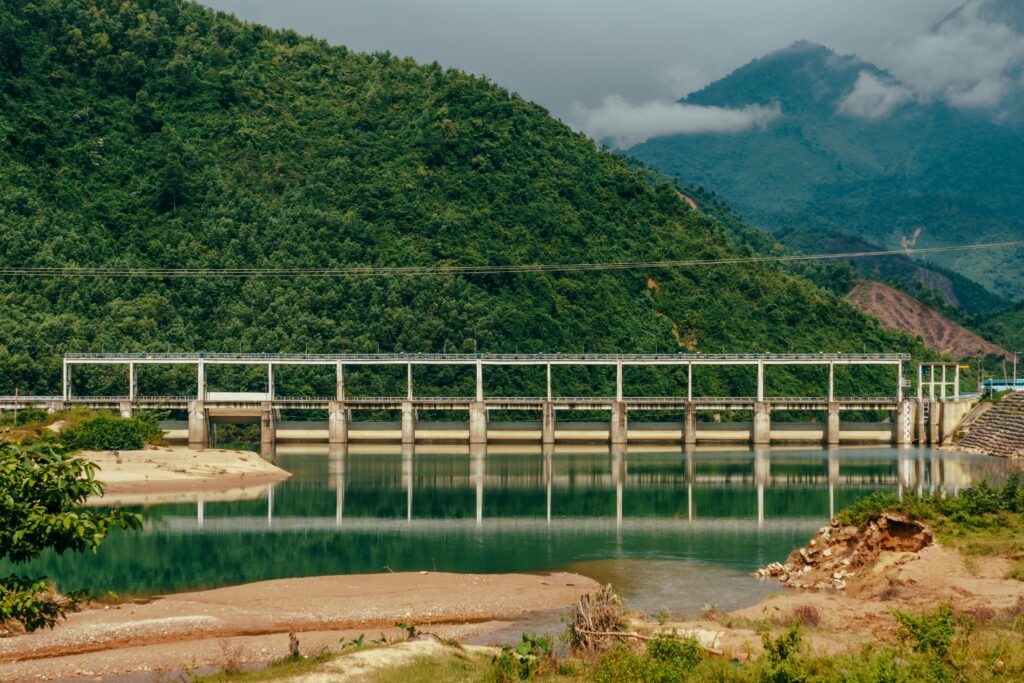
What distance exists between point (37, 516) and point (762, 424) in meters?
93.5

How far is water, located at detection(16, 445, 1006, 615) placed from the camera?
1556 inches

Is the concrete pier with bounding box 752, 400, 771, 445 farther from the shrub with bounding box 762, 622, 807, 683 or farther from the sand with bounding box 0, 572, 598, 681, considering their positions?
the shrub with bounding box 762, 622, 807, 683

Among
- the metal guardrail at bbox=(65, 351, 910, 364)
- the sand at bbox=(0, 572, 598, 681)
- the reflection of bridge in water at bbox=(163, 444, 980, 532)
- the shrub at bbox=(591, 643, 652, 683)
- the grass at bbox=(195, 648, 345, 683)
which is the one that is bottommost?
the reflection of bridge in water at bbox=(163, 444, 980, 532)

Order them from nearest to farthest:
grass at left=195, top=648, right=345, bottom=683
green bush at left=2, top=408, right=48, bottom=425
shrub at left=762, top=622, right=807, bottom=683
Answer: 1. shrub at left=762, top=622, right=807, bottom=683
2. grass at left=195, top=648, right=345, bottom=683
3. green bush at left=2, top=408, right=48, bottom=425

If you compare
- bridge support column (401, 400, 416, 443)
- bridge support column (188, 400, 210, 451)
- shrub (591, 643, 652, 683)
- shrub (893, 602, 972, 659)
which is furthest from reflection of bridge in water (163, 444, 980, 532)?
shrub (591, 643, 652, 683)

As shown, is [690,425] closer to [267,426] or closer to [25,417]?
[267,426]

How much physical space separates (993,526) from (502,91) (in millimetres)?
130545

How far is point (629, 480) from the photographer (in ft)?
242

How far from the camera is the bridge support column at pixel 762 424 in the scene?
104125 millimetres

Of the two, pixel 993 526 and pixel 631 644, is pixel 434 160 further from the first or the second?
pixel 631 644

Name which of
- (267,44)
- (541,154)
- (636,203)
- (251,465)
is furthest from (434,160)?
(251,465)

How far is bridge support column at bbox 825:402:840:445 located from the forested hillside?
74.0 ft

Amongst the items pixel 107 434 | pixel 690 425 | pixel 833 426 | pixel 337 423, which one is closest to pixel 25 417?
pixel 107 434

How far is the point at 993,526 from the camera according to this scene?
35844 mm
